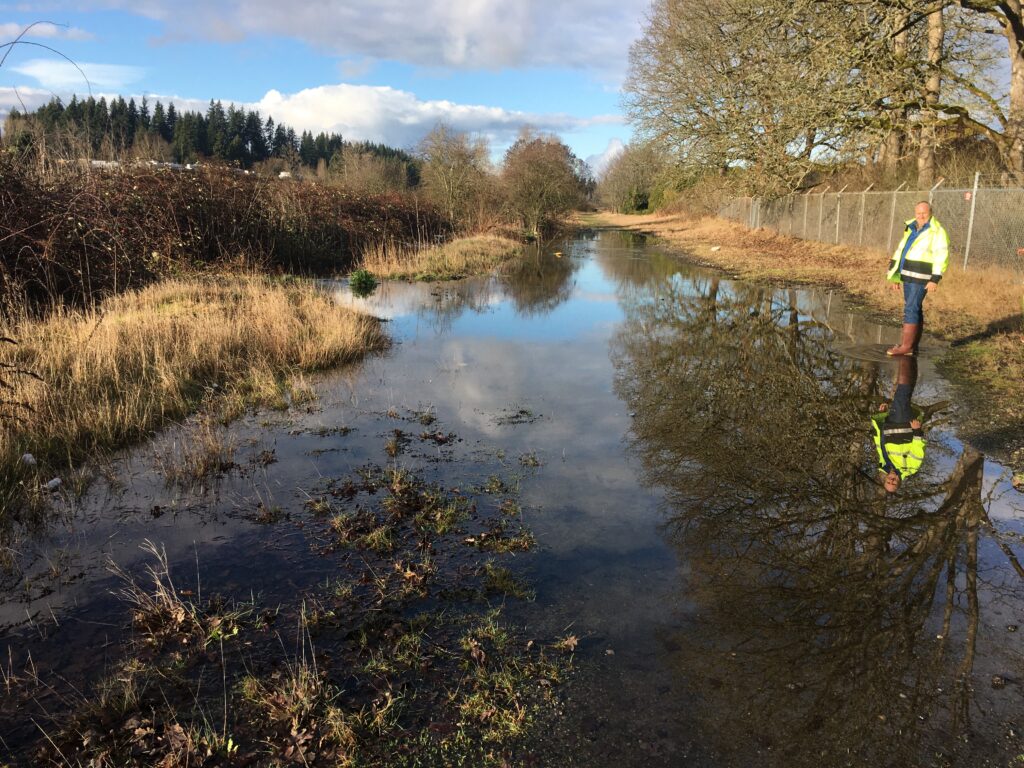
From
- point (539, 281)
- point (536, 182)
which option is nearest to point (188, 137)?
point (536, 182)

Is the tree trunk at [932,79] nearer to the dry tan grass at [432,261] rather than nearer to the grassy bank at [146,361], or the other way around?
the dry tan grass at [432,261]

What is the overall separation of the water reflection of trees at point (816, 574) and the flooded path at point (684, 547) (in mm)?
16

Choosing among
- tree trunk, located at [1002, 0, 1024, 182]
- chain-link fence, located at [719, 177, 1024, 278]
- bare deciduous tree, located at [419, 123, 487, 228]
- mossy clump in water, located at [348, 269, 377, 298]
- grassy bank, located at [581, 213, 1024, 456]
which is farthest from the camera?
bare deciduous tree, located at [419, 123, 487, 228]

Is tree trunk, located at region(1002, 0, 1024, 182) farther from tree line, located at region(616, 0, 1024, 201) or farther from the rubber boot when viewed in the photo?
the rubber boot

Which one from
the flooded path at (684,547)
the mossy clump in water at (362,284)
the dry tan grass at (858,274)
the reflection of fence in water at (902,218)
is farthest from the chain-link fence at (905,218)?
the mossy clump in water at (362,284)

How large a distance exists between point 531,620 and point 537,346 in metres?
7.67

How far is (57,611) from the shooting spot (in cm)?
→ 355

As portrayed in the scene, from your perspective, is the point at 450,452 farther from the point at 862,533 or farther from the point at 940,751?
the point at 940,751

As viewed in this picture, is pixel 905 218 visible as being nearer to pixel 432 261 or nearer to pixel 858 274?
pixel 858 274

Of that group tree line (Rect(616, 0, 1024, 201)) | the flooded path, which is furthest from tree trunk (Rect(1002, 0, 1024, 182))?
the flooded path

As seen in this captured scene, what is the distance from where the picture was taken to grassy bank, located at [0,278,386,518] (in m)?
5.72

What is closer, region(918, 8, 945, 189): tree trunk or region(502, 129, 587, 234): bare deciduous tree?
region(918, 8, 945, 189): tree trunk

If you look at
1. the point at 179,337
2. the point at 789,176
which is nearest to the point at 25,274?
the point at 179,337

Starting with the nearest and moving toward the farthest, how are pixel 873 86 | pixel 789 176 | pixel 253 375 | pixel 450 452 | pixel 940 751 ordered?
pixel 940 751, pixel 450 452, pixel 253 375, pixel 873 86, pixel 789 176
